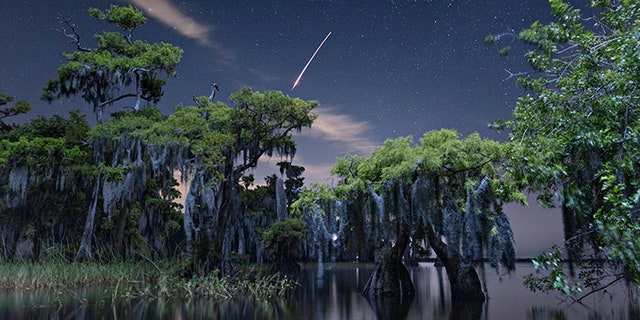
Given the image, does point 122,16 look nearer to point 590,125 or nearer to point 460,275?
point 460,275

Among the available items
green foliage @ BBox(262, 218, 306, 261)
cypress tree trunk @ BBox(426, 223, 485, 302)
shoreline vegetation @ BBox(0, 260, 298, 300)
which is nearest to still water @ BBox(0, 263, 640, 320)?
cypress tree trunk @ BBox(426, 223, 485, 302)

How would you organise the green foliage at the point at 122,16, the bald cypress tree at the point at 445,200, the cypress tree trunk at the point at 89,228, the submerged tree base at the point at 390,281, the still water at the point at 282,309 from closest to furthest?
the still water at the point at 282,309 → the bald cypress tree at the point at 445,200 → the submerged tree base at the point at 390,281 → the cypress tree trunk at the point at 89,228 → the green foliage at the point at 122,16

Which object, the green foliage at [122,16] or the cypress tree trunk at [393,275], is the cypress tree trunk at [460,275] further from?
the green foliage at [122,16]

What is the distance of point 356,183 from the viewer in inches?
675

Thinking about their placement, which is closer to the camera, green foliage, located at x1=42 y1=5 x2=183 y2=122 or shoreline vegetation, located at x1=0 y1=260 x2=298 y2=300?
shoreline vegetation, located at x1=0 y1=260 x2=298 y2=300

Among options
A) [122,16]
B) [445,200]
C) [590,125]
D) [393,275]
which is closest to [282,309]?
[393,275]

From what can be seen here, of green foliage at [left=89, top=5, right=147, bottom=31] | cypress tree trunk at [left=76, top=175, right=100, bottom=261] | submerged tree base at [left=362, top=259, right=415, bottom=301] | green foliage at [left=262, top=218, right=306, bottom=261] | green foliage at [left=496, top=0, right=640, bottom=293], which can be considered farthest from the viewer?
green foliage at [left=89, top=5, right=147, bottom=31]

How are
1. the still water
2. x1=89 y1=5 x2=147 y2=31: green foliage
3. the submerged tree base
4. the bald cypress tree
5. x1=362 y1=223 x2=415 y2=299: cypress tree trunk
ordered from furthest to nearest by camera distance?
x1=89 y1=5 x2=147 y2=31: green foliage → the submerged tree base → x1=362 y1=223 x2=415 y2=299: cypress tree trunk → the bald cypress tree → the still water

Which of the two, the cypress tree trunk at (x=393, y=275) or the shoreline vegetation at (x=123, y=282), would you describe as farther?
the cypress tree trunk at (x=393, y=275)

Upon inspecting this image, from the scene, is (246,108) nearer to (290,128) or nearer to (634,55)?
(290,128)

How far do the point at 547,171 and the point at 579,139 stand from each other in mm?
1329

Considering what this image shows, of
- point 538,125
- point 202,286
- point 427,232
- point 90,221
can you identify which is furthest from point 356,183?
point 90,221

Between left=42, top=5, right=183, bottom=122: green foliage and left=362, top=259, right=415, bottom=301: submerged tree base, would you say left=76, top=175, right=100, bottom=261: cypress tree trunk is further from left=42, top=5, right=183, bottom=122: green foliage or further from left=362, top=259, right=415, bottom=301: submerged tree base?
left=362, top=259, right=415, bottom=301: submerged tree base

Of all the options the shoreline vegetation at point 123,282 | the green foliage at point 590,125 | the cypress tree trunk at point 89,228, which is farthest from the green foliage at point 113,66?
the green foliage at point 590,125
